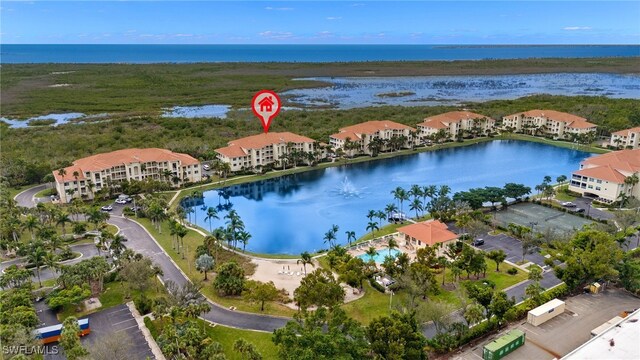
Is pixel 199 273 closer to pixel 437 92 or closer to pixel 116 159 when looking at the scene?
pixel 116 159

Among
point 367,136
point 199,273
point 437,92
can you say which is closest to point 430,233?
point 199,273

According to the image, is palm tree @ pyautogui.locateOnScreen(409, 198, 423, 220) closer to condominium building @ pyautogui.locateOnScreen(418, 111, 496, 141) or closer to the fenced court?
the fenced court

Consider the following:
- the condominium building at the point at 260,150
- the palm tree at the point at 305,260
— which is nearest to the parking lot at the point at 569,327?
the palm tree at the point at 305,260

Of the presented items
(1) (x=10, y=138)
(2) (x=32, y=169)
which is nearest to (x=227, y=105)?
(1) (x=10, y=138)

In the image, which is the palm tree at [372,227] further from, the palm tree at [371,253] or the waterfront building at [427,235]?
the palm tree at [371,253]

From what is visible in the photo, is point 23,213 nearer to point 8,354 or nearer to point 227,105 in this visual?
point 8,354
